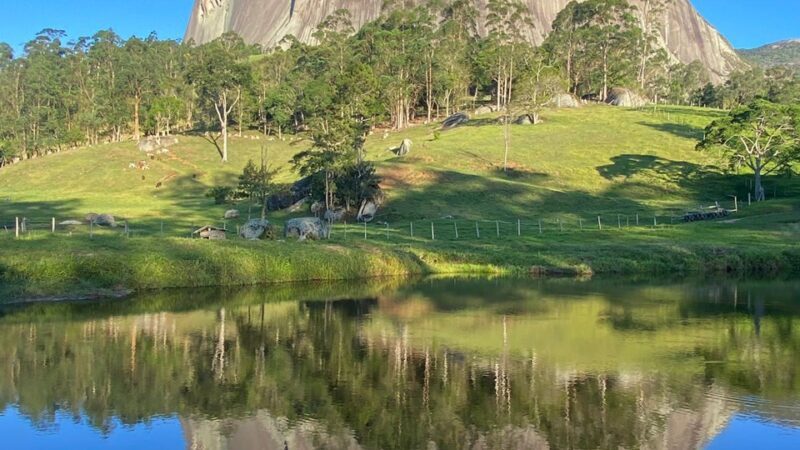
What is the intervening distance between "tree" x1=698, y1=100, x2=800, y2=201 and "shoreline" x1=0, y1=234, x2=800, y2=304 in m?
33.7

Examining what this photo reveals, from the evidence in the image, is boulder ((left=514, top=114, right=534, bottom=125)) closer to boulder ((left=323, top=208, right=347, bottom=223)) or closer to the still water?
boulder ((left=323, top=208, right=347, bottom=223))

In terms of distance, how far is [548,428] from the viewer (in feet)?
59.8

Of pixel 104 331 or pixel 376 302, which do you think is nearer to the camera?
pixel 104 331

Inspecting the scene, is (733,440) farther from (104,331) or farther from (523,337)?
(104,331)

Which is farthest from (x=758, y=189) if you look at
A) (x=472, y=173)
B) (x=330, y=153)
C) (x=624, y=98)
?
(x=624, y=98)

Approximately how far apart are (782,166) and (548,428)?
3162 inches

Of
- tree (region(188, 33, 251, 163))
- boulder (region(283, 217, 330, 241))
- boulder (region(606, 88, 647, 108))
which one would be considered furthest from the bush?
boulder (region(606, 88, 647, 108))

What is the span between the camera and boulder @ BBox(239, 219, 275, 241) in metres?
52.3

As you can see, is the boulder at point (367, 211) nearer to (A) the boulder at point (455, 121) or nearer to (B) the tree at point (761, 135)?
(B) the tree at point (761, 135)

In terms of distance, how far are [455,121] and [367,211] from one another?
204ft

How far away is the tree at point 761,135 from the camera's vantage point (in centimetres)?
8412

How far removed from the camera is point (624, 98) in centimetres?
15750

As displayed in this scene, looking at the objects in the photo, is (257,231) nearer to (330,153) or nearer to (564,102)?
(330,153)

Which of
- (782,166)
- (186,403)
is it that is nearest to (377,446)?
(186,403)
